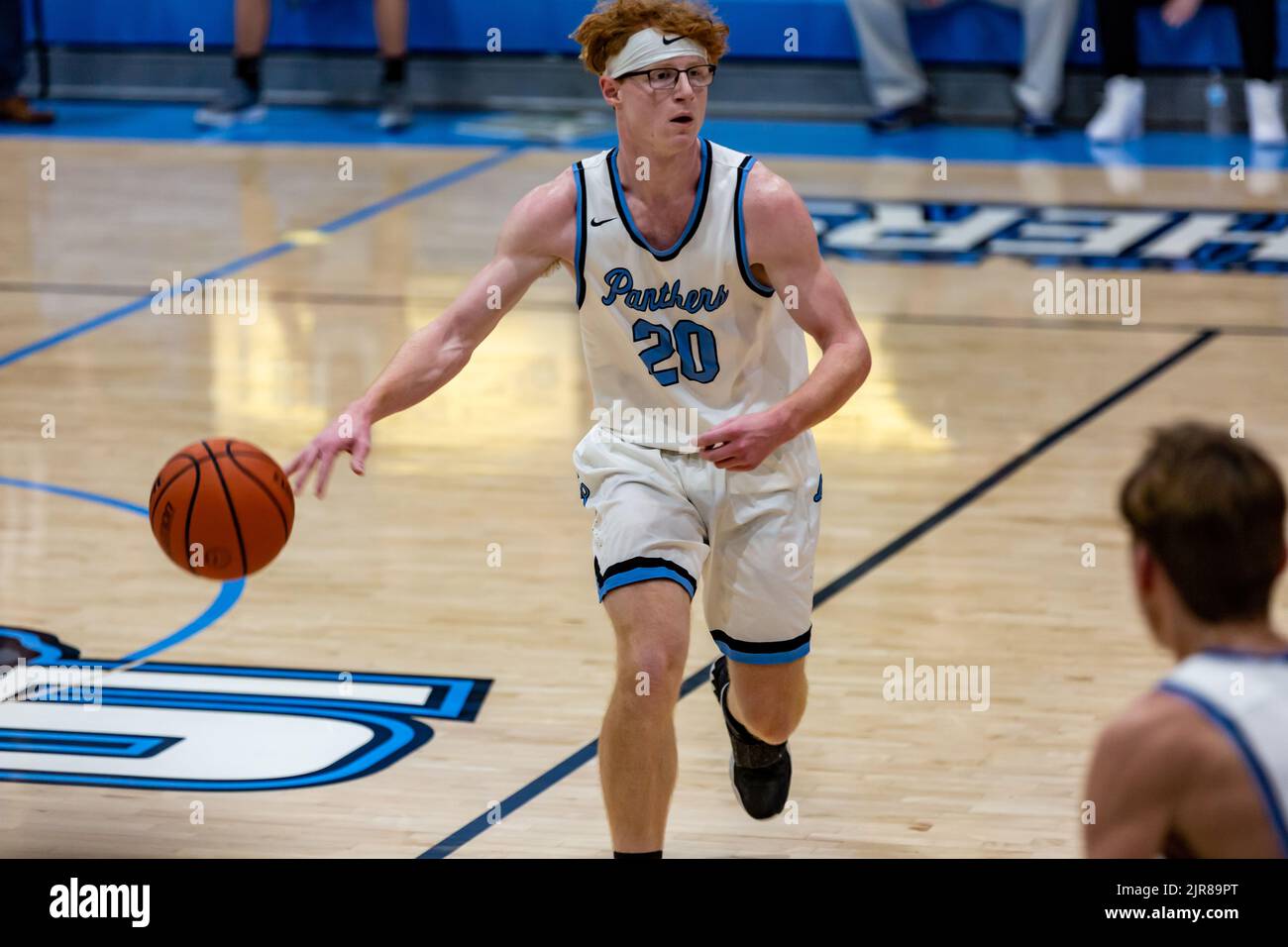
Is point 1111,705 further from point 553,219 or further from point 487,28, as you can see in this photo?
point 487,28

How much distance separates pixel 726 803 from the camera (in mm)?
4832

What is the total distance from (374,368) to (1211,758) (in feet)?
22.2

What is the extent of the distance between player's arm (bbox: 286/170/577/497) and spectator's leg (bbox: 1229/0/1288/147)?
31.1 ft

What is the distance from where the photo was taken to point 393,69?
46.6 ft

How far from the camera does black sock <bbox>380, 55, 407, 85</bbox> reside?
46.4 feet

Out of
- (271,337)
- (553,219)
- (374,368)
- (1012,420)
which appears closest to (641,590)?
(553,219)

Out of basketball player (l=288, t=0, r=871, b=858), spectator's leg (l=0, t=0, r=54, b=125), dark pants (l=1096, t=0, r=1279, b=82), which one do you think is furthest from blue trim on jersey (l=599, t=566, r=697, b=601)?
spectator's leg (l=0, t=0, r=54, b=125)

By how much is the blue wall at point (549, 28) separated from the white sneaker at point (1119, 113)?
1.55 ft

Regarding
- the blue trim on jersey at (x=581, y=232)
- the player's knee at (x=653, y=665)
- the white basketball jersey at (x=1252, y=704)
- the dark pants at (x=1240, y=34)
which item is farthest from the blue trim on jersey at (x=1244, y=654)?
the dark pants at (x=1240, y=34)

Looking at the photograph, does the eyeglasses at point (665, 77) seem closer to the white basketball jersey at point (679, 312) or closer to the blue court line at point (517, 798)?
the white basketball jersey at point (679, 312)

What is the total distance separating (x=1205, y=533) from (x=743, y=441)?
175 centimetres

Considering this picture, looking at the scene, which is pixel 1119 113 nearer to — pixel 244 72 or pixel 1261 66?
pixel 1261 66

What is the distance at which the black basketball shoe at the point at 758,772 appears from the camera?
470 cm
